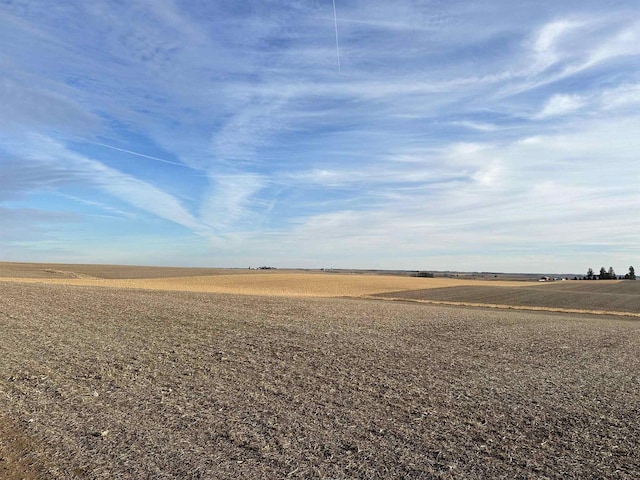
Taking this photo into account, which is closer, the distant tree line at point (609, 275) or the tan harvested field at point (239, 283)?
the tan harvested field at point (239, 283)

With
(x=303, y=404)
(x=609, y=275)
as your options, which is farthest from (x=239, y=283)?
(x=609, y=275)

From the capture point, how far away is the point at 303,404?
25.9 feet

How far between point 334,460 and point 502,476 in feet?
6.51

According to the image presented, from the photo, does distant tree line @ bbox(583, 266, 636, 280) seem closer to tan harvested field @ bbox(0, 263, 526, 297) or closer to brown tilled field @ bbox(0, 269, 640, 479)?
tan harvested field @ bbox(0, 263, 526, 297)

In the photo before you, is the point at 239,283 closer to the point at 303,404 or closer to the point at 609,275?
the point at 303,404

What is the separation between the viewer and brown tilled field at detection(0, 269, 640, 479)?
5.61m

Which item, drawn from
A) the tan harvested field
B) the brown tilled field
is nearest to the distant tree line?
the tan harvested field

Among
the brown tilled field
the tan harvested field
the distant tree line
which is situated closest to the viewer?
the brown tilled field

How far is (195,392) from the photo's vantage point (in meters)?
8.41

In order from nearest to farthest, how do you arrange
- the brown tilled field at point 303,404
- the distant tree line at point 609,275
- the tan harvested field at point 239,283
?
1. the brown tilled field at point 303,404
2. the tan harvested field at point 239,283
3. the distant tree line at point 609,275

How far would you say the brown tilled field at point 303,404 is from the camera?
18.4ft

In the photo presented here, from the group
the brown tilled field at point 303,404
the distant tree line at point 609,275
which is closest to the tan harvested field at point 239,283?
the brown tilled field at point 303,404

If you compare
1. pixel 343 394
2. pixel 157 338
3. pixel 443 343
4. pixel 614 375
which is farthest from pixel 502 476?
pixel 157 338

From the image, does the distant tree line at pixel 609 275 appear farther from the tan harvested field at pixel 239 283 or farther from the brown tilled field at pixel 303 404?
the brown tilled field at pixel 303 404
